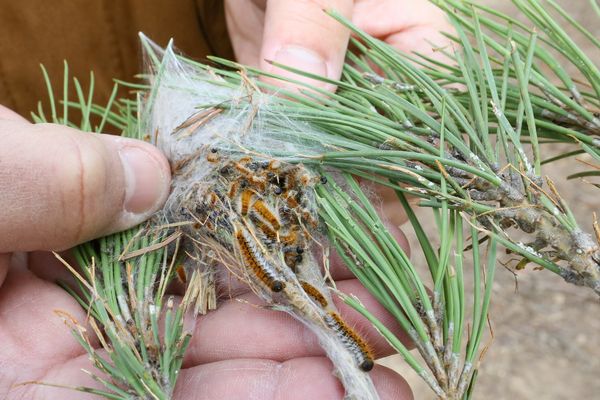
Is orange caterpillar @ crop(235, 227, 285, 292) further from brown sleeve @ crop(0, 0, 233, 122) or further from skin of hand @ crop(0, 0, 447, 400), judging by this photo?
brown sleeve @ crop(0, 0, 233, 122)

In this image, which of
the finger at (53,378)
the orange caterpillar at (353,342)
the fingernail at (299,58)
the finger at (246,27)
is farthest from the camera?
the finger at (246,27)

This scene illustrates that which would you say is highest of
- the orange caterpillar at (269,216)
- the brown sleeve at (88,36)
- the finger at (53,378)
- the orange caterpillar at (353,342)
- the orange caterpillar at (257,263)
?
the brown sleeve at (88,36)

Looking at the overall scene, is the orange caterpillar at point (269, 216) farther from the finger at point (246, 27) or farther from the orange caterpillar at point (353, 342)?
the finger at point (246, 27)

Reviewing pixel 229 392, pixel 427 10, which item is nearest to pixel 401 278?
pixel 229 392

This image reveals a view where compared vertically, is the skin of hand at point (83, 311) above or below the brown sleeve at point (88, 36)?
below

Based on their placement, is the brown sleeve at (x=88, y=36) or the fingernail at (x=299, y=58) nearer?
the fingernail at (x=299, y=58)

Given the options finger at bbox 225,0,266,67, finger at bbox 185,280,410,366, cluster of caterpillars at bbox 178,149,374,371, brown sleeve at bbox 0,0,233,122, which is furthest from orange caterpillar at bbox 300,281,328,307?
brown sleeve at bbox 0,0,233,122

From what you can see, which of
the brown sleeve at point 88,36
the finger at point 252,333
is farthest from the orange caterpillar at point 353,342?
the brown sleeve at point 88,36
